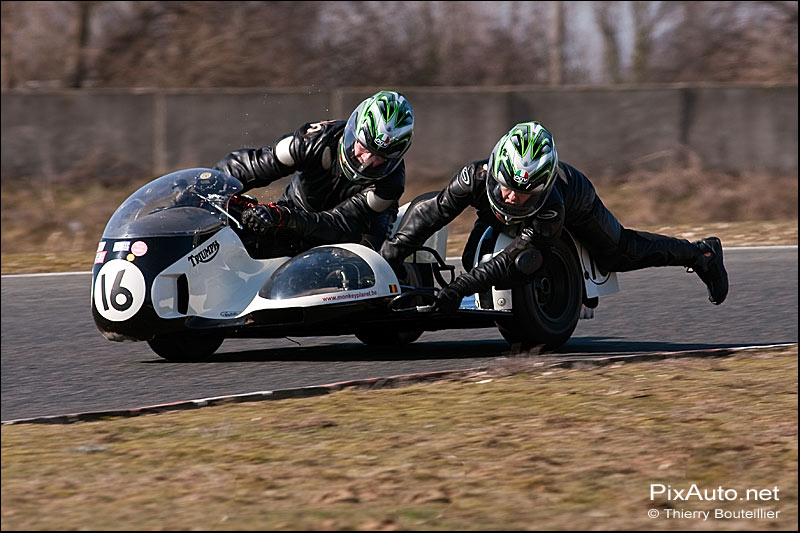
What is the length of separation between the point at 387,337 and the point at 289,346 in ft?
1.92

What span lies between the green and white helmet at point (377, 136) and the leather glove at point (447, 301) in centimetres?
82

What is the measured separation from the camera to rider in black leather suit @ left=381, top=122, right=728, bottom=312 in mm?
7242

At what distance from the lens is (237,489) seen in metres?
4.48

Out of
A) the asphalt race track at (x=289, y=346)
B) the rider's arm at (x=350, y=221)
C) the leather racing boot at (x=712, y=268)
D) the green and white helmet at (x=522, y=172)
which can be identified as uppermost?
the green and white helmet at (x=522, y=172)

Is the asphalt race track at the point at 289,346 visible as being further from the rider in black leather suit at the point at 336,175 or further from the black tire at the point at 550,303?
the rider in black leather suit at the point at 336,175

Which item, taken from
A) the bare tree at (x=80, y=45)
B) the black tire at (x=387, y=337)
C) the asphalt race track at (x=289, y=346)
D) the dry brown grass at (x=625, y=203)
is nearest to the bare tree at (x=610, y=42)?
the dry brown grass at (x=625, y=203)

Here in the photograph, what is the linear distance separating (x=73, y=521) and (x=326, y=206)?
4102 mm

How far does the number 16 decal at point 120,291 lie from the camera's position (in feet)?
23.2

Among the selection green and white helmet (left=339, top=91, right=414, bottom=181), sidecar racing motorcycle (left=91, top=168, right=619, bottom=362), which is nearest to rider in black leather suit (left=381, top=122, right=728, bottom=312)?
A: sidecar racing motorcycle (left=91, top=168, right=619, bottom=362)

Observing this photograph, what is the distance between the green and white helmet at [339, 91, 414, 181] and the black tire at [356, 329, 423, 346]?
108cm

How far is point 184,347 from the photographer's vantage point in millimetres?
7605

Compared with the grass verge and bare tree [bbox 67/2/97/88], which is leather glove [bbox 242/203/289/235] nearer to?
the grass verge

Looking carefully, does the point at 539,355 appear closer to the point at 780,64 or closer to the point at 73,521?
the point at 73,521

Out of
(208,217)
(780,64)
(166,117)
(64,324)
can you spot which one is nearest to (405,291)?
(208,217)
